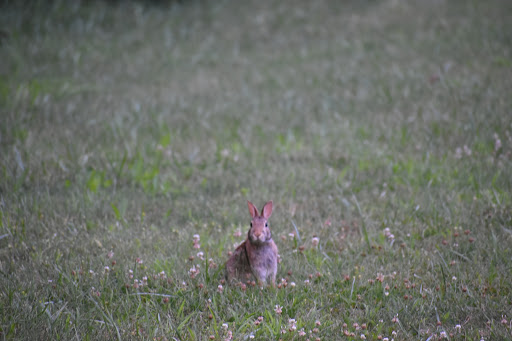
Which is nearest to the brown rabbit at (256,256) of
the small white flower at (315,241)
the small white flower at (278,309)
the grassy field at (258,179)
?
the grassy field at (258,179)

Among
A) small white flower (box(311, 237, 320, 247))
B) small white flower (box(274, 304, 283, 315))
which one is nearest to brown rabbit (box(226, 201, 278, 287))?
small white flower (box(274, 304, 283, 315))

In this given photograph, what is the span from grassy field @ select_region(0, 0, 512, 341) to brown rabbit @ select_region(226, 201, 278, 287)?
131 millimetres

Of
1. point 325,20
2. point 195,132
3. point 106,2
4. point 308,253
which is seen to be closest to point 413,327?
point 308,253

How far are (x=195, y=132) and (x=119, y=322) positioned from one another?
4214mm

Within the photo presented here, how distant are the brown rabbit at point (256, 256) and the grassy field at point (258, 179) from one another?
0.13 metres

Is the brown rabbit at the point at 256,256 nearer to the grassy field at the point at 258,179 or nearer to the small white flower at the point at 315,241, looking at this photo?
the grassy field at the point at 258,179

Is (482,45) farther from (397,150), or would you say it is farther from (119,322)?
(119,322)

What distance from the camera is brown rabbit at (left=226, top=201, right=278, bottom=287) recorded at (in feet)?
11.5

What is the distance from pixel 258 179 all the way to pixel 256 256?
228 centimetres

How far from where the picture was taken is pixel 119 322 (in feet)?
10.9

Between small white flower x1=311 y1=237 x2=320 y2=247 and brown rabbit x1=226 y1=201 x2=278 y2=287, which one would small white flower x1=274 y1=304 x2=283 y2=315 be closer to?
brown rabbit x1=226 y1=201 x2=278 y2=287

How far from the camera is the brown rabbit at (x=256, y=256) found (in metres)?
3.50

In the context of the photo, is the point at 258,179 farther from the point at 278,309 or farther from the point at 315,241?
the point at 278,309

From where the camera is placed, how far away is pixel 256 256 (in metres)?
3.56
